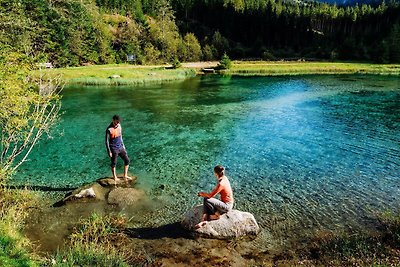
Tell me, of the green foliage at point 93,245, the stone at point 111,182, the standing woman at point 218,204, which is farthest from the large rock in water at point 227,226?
the stone at point 111,182

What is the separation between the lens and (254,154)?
85.7ft

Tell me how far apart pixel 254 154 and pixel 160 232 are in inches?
517

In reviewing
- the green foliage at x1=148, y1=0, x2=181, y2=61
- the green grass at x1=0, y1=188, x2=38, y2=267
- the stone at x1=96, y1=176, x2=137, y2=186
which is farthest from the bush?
the green grass at x1=0, y1=188, x2=38, y2=267

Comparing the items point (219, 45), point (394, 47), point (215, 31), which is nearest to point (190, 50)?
point (219, 45)

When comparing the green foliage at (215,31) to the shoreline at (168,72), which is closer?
the shoreline at (168,72)

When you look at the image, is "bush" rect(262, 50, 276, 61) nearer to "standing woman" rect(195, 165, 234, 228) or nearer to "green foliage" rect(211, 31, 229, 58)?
"green foliage" rect(211, 31, 229, 58)

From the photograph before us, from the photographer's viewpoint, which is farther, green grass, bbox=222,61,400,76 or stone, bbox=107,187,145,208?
green grass, bbox=222,61,400,76

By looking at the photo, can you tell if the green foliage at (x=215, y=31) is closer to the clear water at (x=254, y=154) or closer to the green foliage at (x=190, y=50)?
the green foliage at (x=190, y=50)

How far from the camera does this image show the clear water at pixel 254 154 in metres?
17.2

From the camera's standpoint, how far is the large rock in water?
46.3ft

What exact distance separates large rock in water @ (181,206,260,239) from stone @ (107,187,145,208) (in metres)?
4.10

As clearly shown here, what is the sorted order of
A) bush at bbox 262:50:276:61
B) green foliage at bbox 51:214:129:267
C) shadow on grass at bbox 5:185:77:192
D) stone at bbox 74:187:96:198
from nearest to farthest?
green foliage at bbox 51:214:129:267 < stone at bbox 74:187:96:198 < shadow on grass at bbox 5:185:77:192 < bush at bbox 262:50:276:61

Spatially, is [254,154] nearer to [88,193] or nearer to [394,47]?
[88,193]

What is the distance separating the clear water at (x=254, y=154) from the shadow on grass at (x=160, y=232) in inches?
22.3
